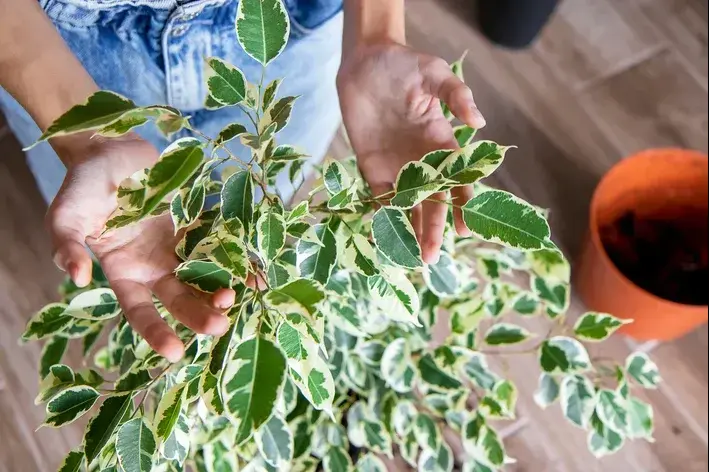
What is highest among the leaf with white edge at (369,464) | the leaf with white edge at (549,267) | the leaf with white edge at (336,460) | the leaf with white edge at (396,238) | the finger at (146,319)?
the leaf with white edge at (396,238)

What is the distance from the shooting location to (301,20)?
84cm

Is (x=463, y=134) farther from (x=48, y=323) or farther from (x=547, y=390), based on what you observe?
(x=48, y=323)

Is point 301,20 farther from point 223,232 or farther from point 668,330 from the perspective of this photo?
point 668,330

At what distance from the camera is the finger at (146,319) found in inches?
21.1

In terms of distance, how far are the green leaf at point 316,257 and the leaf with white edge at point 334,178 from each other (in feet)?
0.14

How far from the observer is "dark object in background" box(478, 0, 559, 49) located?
4.54 feet

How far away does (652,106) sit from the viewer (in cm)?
146

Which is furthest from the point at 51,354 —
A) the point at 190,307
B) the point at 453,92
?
the point at 453,92

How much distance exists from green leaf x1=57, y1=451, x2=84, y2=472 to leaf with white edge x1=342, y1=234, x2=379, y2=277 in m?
0.27

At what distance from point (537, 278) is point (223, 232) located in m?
0.46

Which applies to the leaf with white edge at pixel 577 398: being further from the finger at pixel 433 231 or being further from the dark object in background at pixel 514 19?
the dark object in background at pixel 514 19

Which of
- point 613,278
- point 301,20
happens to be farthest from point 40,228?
point 613,278

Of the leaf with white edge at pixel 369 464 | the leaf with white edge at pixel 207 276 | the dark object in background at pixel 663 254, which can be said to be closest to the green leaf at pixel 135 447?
the leaf with white edge at pixel 207 276

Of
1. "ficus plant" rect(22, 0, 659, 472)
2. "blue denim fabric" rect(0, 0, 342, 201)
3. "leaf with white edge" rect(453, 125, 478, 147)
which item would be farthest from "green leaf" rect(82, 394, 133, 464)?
"leaf with white edge" rect(453, 125, 478, 147)
